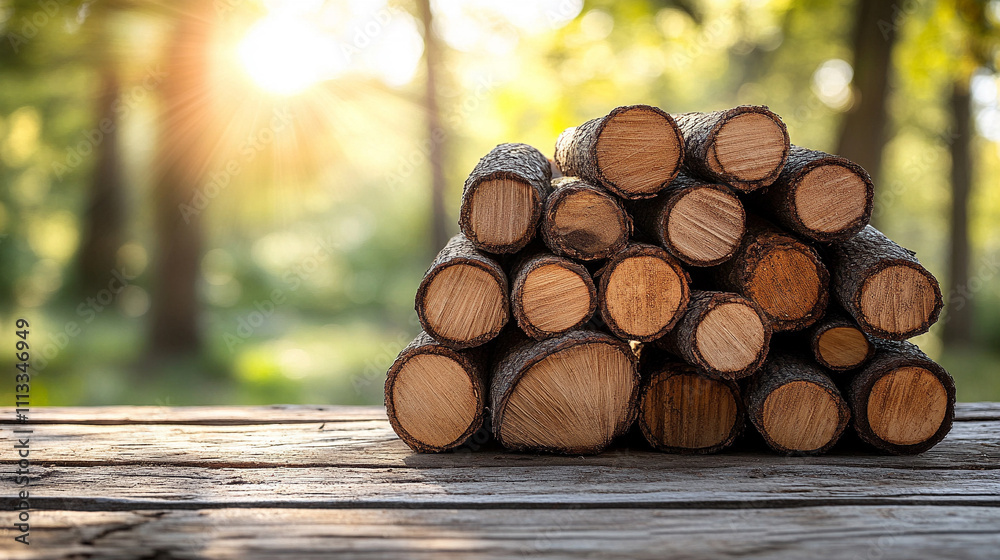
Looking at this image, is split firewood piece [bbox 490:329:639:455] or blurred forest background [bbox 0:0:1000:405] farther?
blurred forest background [bbox 0:0:1000:405]

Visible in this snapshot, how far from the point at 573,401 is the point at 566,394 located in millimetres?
43

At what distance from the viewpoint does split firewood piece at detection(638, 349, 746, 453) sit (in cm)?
268

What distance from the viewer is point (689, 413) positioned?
2682 mm

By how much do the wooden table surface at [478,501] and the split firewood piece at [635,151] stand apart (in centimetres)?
114

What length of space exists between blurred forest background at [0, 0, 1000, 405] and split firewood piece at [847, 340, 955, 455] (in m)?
3.79

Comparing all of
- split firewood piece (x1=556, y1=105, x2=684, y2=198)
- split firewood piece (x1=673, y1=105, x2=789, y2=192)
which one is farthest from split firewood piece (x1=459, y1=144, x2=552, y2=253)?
split firewood piece (x1=673, y1=105, x2=789, y2=192)

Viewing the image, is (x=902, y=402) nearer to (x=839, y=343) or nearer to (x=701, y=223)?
(x=839, y=343)

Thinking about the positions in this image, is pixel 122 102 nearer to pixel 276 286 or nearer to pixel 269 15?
pixel 269 15

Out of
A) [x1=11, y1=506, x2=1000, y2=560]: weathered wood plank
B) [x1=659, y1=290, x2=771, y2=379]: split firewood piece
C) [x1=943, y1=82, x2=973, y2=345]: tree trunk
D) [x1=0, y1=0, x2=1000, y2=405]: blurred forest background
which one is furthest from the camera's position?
[x1=943, y1=82, x2=973, y2=345]: tree trunk

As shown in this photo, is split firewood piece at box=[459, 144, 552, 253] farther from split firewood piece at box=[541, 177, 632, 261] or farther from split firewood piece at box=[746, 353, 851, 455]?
split firewood piece at box=[746, 353, 851, 455]

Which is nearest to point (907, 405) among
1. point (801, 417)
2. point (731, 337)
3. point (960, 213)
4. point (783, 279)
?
point (801, 417)

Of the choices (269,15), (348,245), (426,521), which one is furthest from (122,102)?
(348,245)

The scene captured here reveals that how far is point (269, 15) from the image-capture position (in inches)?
279

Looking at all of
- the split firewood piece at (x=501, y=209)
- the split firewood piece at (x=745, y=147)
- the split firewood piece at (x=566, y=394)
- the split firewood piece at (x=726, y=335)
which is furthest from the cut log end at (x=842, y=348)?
the split firewood piece at (x=501, y=209)
